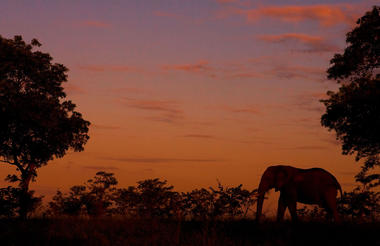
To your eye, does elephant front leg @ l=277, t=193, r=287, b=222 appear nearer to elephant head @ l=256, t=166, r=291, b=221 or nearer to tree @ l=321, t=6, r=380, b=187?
elephant head @ l=256, t=166, r=291, b=221

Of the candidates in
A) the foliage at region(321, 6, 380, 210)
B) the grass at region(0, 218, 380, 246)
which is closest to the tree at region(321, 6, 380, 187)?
the foliage at region(321, 6, 380, 210)

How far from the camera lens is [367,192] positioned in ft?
89.5

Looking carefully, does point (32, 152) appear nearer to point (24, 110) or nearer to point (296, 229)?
point (24, 110)

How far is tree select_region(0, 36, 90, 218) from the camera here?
28.7 meters

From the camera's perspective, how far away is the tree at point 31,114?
28.7m

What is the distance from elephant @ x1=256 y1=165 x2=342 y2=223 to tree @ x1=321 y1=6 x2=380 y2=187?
4514 mm

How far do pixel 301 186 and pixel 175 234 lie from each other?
36.5 feet

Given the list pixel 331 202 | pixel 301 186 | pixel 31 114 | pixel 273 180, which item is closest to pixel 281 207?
pixel 273 180

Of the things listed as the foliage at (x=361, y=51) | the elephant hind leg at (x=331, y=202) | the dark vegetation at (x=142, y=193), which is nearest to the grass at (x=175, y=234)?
the dark vegetation at (x=142, y=193)

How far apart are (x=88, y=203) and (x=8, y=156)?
649cm

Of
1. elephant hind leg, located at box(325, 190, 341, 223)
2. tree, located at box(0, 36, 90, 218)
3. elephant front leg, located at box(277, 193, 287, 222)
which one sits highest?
tree, located at box(0, 36, 90, 218)

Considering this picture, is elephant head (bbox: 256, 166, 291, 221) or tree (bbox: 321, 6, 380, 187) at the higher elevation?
tree (bbox: 321, 6, 380, 187)

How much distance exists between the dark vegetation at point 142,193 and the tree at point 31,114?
6 cm

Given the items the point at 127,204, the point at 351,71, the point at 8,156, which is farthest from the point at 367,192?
the point at 8,156
